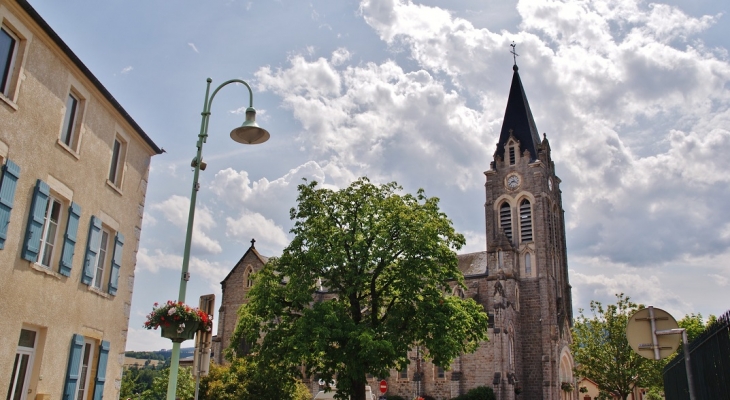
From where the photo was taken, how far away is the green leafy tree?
23875 mm

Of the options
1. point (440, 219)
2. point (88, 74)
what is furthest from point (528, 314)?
point (88, 74)

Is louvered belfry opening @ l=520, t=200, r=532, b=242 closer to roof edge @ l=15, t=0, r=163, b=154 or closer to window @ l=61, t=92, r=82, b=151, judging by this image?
roof edge @ l=15, t=0, r=163, b=154

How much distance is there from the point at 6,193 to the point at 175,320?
3.68 metres

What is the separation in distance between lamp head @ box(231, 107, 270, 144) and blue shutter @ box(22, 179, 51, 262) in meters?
3.70

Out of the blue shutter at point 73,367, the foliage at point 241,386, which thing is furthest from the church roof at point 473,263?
the blue shutter at point 73,367

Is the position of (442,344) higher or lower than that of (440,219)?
lower

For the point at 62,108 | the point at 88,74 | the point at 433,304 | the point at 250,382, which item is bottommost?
the point at 250,382

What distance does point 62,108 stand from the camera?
38.9ft

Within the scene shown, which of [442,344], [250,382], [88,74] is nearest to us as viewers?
[88,74]

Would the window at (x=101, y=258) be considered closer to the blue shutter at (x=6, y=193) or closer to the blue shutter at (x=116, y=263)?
the blue shutter at (x=116, y=263)

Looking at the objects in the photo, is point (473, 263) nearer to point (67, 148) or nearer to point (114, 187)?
point (114, 187)

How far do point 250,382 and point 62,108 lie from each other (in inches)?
883

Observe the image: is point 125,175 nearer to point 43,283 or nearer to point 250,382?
point 43,283

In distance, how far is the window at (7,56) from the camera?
1022 cm
